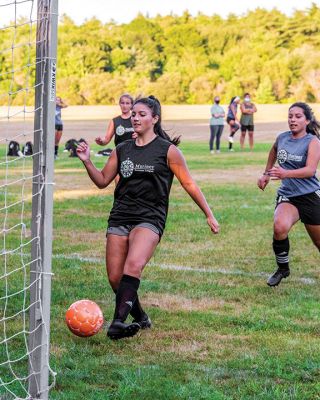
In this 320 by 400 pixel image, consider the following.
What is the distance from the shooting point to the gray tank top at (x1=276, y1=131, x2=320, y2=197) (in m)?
8.12

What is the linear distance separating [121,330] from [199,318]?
103cm

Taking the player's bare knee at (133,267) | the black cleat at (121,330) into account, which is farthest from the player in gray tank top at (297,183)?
the black cleat at (121,330)

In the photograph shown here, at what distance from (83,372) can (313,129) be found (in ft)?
12.7

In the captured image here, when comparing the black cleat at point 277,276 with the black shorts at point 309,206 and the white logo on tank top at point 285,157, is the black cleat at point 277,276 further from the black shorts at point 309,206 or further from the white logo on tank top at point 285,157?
the white logo on tank top at point 285,157

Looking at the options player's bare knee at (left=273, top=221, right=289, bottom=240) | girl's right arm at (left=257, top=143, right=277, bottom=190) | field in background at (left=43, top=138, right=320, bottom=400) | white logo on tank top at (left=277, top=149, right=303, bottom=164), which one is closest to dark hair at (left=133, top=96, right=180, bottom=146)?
field in background at (left=43, top=138, right=320, bottom=400)

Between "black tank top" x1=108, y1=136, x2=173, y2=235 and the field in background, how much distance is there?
87 cm

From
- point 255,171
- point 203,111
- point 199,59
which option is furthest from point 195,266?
point 199,59

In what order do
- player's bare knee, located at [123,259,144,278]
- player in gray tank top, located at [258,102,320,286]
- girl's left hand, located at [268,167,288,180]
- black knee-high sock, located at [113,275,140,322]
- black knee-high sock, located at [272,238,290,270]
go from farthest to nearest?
black knee-high sock, located at [272,238,290,270]
player in gray tank top, located at [258,102,320,286]
girl's left hand, located at [268,167,288,180]
player's bare knee, located at [123,259,144,278]
black knee-high sock, located at [113,275,140,322]

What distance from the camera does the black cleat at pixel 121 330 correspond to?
5.95 meters

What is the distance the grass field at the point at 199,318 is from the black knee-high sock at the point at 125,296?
213 mm

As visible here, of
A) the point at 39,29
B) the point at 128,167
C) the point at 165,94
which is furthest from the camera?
the point at 165,94

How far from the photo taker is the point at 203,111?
203 feet

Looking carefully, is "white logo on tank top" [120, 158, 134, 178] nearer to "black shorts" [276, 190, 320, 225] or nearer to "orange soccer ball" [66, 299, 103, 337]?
"orange soccer ball" [66, 299, 103, 337]

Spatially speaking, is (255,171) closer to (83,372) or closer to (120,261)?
(120,261)
